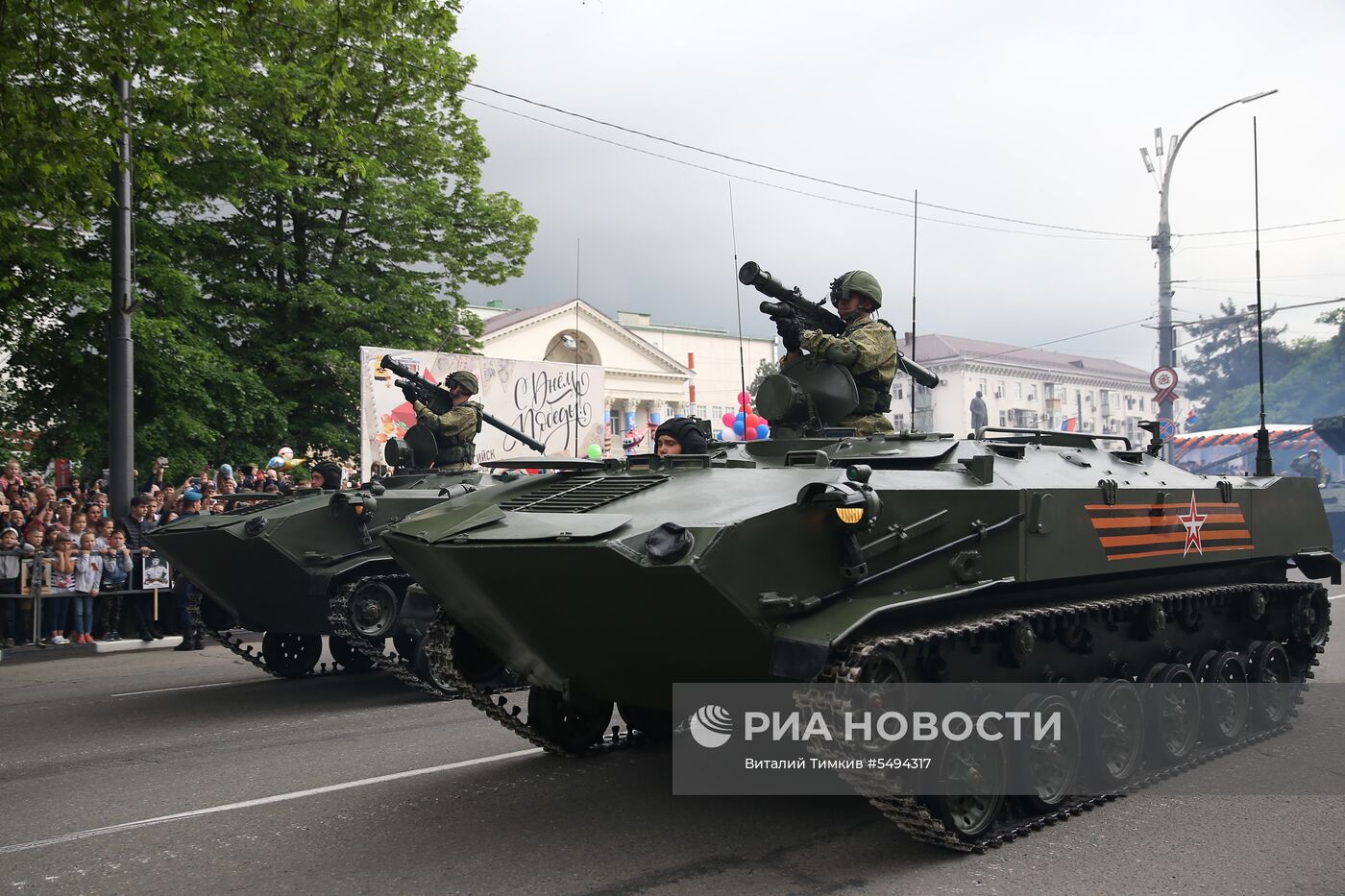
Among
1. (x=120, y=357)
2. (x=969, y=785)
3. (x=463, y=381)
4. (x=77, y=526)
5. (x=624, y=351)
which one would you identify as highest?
(x=624, y=351)

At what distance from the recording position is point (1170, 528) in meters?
7.91

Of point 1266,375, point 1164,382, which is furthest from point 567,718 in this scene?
point 1266,375

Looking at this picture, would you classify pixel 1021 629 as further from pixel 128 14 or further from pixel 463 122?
pixel 463 122

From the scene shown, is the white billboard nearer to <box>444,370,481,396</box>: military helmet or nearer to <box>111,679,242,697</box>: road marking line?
<box>444,370,481,396</box>: military helmet

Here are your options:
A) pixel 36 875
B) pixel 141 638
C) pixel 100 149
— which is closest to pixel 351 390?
pixel 141 638

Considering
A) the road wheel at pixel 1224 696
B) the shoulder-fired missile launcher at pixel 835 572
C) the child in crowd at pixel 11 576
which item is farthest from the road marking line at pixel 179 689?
the road wheel at pixel 1224 696

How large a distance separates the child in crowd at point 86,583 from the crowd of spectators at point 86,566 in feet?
0.04

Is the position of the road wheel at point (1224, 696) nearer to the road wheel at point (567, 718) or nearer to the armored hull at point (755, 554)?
the armored hull at point (755, 554)

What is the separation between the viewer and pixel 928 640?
5895mm

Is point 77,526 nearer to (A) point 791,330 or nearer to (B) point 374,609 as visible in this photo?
(B) point 374,609

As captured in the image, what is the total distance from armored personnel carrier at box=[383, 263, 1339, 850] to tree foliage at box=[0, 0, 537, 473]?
26.5 feet

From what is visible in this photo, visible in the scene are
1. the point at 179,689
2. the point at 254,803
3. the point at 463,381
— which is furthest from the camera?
the point at 463,381

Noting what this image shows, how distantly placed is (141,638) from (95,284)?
5.59m

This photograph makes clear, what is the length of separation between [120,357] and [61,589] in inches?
114
